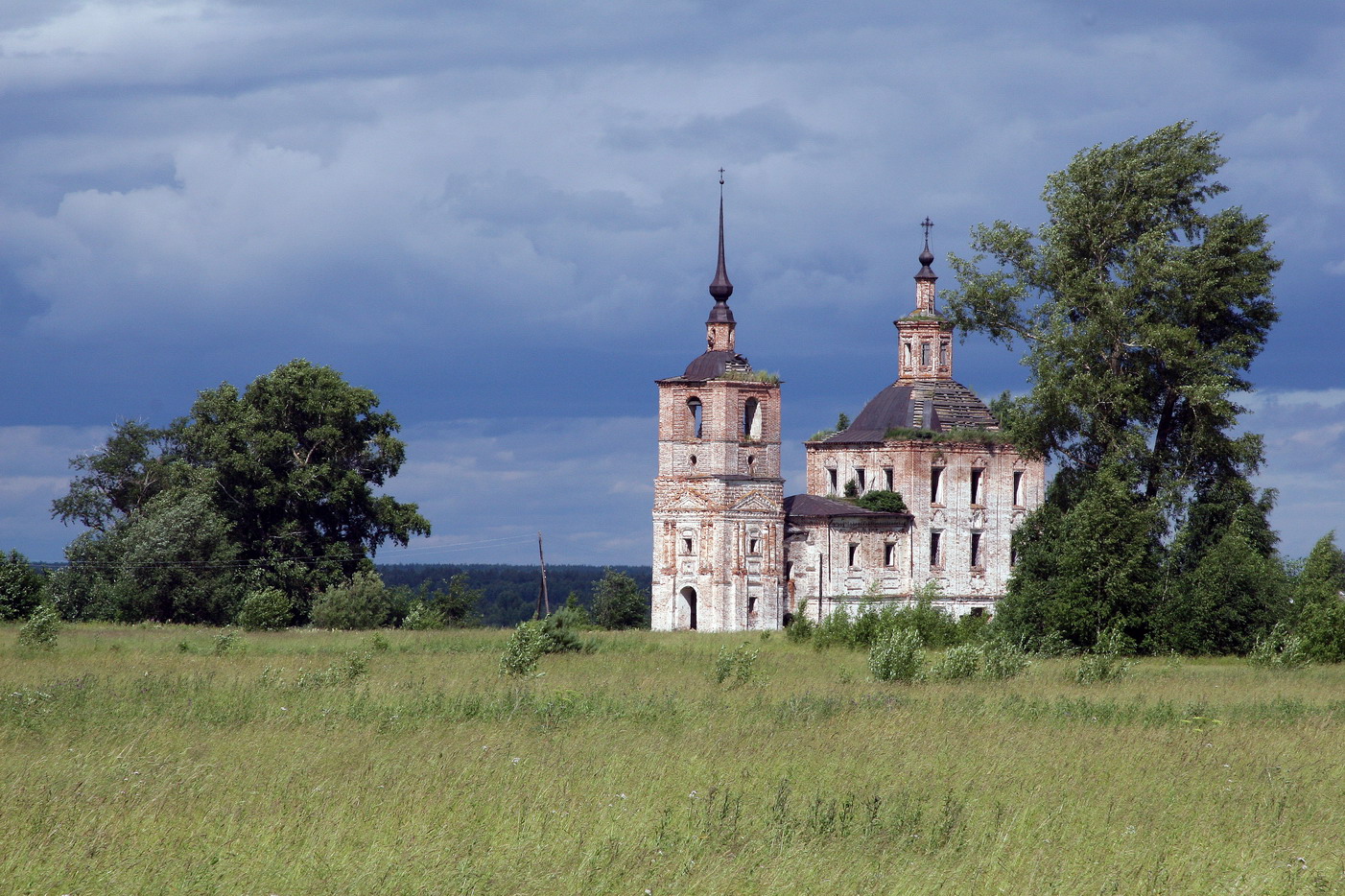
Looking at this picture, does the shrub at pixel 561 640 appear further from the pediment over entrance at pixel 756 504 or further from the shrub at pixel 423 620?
the pediment over entrance at pixel 756 504

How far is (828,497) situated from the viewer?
196ft

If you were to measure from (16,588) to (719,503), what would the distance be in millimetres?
23862

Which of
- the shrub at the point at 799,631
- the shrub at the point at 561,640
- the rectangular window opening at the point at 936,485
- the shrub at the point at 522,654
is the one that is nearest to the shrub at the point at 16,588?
the shrub at the point at 561,640

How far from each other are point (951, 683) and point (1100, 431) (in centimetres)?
1633

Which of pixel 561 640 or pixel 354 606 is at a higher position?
pixel 354 606

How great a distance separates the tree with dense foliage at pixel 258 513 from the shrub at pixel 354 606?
9.62ft

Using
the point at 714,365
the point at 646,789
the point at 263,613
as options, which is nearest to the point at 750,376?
the point at 714,365

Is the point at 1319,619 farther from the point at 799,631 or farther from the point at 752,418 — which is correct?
the point at 752,418

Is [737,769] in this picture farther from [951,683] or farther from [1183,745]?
[951,683]

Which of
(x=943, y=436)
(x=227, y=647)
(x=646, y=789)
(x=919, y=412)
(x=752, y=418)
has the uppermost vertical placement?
(x=919, y=412)

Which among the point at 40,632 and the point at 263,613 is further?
the point at 263,613

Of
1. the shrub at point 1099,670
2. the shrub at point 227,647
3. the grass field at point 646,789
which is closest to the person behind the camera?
the grass field at point 646,789

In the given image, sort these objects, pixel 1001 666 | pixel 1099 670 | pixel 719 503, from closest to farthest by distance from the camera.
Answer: pixel 1001 666
pixel 1099 670
pixel 719 503

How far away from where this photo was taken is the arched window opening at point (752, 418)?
56.0m
